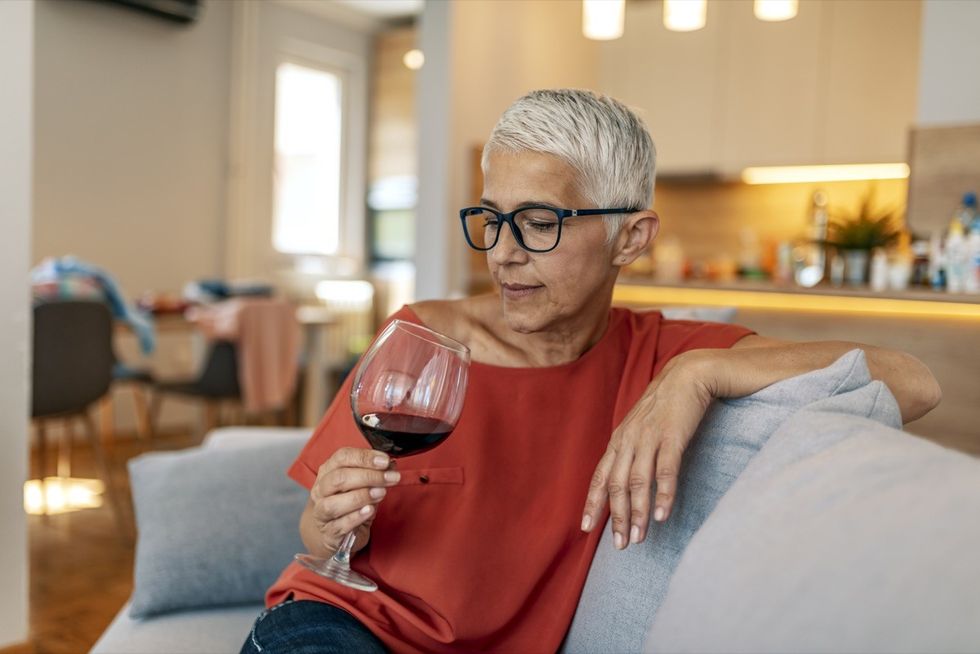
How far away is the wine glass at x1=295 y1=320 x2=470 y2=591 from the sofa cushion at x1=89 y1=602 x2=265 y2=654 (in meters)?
0.64

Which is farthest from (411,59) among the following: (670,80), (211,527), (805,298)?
(211,527)

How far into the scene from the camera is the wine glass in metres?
0.95

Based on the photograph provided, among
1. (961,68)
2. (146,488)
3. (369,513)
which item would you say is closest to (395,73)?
(961,68)

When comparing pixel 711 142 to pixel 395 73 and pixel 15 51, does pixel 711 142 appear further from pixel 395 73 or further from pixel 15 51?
pixel 395 73

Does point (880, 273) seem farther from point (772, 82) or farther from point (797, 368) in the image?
point (797, 368)

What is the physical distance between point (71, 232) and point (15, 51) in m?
3.58

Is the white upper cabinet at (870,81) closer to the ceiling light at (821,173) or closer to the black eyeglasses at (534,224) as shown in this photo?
the ceiling light at (821,173)

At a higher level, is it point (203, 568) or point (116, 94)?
point (116, 94)

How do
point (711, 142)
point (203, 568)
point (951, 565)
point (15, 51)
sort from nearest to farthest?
point (951, 565) → point (203, 568) → point (15, 51) → point (711, 142)

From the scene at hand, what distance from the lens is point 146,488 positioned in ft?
5.74

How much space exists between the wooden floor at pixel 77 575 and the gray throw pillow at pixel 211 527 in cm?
87

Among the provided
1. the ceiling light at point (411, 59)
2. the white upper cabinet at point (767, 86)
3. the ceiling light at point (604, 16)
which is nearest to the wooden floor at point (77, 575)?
the ceiling light at point (604, 16)

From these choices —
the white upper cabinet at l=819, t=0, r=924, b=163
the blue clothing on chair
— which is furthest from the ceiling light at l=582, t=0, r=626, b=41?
the blue clothing on chair

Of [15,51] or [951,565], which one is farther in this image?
[15,51]
